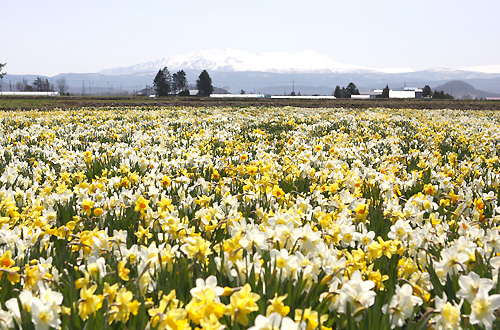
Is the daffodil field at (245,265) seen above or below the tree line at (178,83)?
below

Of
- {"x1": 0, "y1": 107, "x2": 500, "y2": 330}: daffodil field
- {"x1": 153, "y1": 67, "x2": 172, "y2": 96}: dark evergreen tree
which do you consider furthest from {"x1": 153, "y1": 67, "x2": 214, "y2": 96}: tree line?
{"x1": 0, "y1": 107, "x2": 500, "y2": 330}: daffodil field

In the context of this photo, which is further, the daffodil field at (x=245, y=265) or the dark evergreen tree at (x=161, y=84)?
the dark evergreen tree at (x=161, y=84)

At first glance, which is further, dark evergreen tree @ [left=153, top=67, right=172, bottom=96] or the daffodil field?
dark evergreen tree @ [left=153, top=67, right=172, bottom=96]

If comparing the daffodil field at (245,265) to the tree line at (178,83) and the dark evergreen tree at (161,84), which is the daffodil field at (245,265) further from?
the dark evergreen tree at (161,84)

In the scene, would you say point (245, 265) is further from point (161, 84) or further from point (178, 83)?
point (178, 83)

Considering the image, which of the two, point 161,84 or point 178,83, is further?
point 178,83

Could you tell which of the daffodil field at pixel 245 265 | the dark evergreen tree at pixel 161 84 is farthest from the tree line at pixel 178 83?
the daffodil field at pixel 245 265

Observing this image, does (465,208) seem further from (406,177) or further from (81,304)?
(81,304)

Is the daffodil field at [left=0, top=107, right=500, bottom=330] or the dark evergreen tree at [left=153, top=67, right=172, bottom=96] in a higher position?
the dark evergreen tree at [left=153, top=67, right=172, bottom=96]

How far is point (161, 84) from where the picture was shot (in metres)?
129

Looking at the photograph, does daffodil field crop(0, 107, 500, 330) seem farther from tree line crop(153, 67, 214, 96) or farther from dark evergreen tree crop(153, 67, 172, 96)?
dark evergreen tree crop(153, 67, 172, 96)

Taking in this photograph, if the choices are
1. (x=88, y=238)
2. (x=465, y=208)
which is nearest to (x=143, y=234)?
(x=88, y=238)

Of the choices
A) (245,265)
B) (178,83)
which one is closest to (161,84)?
(178,83)

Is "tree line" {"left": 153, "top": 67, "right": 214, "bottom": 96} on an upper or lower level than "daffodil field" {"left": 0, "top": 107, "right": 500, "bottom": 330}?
upper
